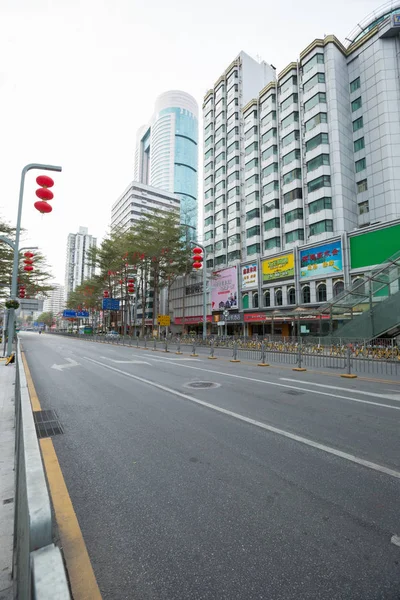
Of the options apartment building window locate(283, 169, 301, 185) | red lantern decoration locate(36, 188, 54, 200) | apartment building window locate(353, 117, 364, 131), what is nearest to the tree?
apartment building window locate(283, 169, 301, 185)

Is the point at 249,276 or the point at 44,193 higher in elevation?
the point at 249,276

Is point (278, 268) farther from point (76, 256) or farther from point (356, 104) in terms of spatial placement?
point (76, 256)

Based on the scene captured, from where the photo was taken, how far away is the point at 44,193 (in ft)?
29.8

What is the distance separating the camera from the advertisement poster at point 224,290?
44219mm

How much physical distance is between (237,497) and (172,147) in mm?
154606

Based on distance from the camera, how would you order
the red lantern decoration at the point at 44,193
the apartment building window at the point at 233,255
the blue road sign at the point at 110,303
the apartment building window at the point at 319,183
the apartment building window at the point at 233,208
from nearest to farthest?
the red lantern decoration at the point at 44,193 < the apartment building window at the point at 319,183 < the apartment building window at the point at 233,255 < the apartment building window at the point at 233,208 < the blue road sign at the point at 110,303

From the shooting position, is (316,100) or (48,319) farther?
(48,319)

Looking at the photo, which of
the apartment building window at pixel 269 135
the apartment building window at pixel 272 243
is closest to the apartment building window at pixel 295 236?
the apartment building window at pixel 272 243

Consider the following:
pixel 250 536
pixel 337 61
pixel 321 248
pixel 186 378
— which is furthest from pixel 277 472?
pixel 337 61

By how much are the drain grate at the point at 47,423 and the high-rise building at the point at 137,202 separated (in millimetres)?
91521

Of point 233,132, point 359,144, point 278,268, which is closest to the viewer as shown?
point 359,144

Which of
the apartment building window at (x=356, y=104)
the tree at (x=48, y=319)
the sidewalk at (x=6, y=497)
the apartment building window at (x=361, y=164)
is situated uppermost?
the apartment building window at (x=356, y=104)

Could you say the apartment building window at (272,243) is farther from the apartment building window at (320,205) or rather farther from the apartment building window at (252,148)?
the apartment building window at (252,148)

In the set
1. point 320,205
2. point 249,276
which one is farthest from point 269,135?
point 249,276
